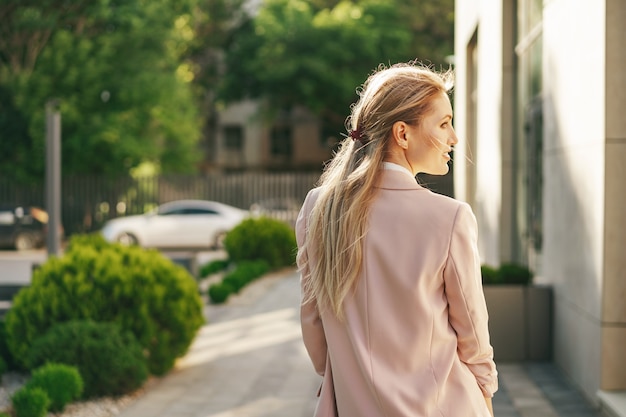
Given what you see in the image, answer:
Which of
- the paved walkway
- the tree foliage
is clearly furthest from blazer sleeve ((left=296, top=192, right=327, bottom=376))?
the tree foliage

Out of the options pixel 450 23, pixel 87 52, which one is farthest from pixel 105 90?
pixel 450 23

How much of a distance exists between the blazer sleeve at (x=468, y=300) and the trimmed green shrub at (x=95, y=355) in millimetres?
5042

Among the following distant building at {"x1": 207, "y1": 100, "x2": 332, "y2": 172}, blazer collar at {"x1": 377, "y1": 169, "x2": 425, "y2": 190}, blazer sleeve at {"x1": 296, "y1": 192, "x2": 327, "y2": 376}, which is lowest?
blazer sleeve at {"x1": 296, "y1": 192, "x2": 327, "y2": 376}

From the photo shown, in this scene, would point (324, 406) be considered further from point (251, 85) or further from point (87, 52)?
point (251, 85)

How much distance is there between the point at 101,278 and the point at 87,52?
24.2 meters

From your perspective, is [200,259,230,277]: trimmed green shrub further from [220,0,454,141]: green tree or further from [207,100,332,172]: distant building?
[207,100,332,172]: distant building

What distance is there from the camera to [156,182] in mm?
31188

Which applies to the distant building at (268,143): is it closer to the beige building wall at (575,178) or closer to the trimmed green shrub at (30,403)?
the beige building wall at (575,178)

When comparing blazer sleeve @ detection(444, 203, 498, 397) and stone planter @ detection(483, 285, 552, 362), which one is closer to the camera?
blazer sleeve @ detection(444, 203, 498, 397)

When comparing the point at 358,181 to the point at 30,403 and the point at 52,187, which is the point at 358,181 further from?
the point at 52,187

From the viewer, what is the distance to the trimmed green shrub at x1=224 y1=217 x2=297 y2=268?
18.1 metres

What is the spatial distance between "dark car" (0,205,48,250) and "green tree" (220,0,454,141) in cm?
1408

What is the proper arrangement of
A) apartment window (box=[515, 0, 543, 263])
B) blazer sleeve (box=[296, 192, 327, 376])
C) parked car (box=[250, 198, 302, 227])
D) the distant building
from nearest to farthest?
blazer sleeve (box=[296, 192, 327, 376]) < apartment window (box=[515, 0, 543, 263]) < parked car (box=[250, 198, 302, 227]) < the distant building

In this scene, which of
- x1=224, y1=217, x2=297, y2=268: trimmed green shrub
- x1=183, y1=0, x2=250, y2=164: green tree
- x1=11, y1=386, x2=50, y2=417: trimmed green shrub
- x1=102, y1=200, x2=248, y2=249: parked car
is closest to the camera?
x1=11, y1=386, x2=50, y2=417: trimmed green shrub
